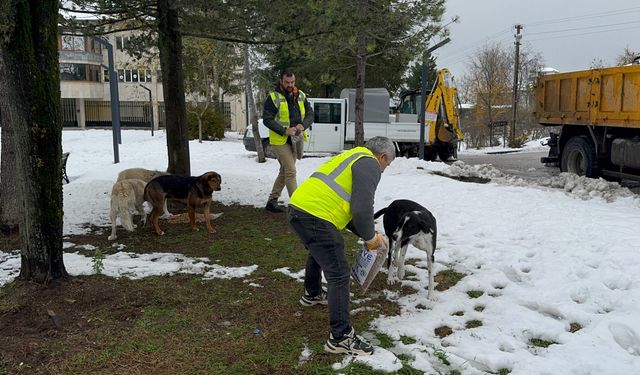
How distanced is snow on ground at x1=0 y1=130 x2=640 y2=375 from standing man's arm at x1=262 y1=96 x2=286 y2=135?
6.66ft

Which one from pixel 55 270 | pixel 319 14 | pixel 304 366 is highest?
pixel 319 14

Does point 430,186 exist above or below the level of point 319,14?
below

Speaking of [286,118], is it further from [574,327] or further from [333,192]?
[574,327]

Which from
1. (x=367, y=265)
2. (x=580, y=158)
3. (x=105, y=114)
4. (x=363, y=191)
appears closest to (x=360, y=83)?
(x=580, y=158)

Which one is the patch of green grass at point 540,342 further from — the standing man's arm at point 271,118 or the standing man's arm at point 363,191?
the standing man's arm at point 271,118

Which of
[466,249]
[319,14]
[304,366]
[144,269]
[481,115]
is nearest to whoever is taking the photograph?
[304,366]

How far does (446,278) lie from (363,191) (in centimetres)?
225

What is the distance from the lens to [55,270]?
14.8 feet

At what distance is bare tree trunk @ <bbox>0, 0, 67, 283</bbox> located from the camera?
4082 mm

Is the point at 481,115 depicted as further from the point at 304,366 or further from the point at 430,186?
the point at 304,366

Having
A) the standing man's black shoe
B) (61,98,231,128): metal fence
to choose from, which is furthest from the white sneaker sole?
(61,98,231,128): metal fence

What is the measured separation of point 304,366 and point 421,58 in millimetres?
11184

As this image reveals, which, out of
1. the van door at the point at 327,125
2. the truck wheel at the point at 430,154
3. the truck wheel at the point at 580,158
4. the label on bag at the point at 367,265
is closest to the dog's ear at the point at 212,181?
the label on bag at the point at 367,265

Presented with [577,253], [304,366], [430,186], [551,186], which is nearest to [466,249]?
[577,253]
